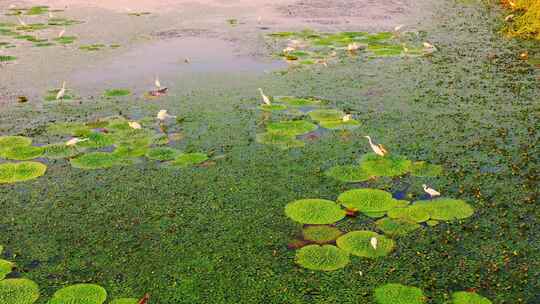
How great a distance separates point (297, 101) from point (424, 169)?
6.00ft

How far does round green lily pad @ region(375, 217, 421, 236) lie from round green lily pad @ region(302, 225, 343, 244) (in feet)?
0.87

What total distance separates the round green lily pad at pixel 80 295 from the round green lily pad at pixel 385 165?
204 centimetres

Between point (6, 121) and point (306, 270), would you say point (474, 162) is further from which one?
point (6, 121)

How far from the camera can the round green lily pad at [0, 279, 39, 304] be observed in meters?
2.57

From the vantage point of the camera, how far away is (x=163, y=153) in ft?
13.7

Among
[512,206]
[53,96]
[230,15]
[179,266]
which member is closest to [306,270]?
[179,266]

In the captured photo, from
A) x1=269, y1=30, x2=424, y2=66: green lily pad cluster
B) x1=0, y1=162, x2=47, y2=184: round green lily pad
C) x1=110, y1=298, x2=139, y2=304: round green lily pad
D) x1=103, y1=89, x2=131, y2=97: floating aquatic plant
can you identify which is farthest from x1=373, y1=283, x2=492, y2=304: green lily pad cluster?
x1=269, y1=30, x2=424, y2=66: green lily pad cluster

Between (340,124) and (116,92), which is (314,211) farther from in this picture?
(116,92)

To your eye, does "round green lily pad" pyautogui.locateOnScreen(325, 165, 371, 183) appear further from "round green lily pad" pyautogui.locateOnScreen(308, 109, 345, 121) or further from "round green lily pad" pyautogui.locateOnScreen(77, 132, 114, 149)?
"round green lily pad" pyautogui.locateOnScreen(77, 132, 114, 149)

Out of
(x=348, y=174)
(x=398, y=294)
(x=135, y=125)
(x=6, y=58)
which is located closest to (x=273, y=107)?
(x=135, y=125)

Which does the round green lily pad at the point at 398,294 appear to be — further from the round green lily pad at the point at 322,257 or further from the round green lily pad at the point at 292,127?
the round green lily pad at the point at 292,127

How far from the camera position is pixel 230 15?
10000mm

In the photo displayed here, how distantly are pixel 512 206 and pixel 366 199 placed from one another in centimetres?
90

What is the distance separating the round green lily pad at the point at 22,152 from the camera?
413 centimetres
